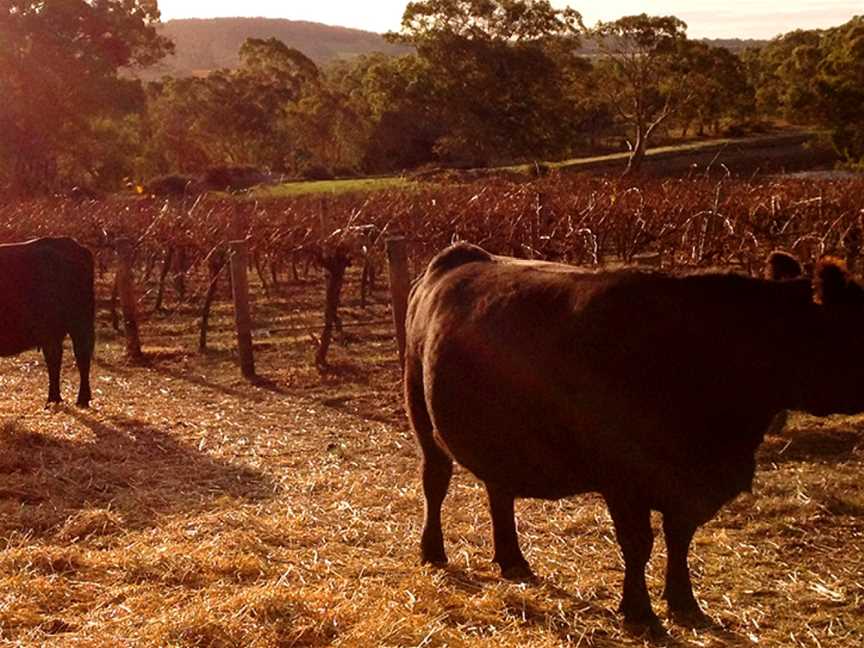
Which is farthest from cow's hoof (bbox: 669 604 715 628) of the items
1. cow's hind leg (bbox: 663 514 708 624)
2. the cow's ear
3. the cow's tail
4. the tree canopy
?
the tree canopy

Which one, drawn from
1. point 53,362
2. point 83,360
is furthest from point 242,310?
point 53,362

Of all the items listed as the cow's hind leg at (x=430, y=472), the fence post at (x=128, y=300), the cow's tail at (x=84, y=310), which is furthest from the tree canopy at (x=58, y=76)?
the cow's hind leg at (x=430, y=472)

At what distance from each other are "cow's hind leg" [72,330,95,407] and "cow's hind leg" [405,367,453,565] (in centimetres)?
587

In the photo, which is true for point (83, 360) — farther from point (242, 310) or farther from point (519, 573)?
point (519, 573)

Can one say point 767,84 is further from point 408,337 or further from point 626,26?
point 408,337

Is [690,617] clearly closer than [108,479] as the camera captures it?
Yes

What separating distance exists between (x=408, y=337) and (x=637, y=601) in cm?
194

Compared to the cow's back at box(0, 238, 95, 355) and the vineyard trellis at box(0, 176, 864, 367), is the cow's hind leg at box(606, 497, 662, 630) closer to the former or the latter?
the vineyard trellis at box(0, 176, 864, 367)

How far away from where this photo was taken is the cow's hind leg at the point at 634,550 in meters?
4.49

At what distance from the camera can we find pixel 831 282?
4199mm

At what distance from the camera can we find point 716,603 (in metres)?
5.02

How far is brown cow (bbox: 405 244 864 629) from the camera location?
4.32m

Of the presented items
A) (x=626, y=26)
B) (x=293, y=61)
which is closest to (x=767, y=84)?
(x=626, y=26)

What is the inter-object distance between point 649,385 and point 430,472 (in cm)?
175
